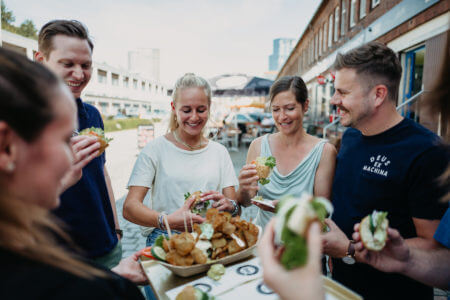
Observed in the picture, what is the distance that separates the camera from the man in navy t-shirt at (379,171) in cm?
175

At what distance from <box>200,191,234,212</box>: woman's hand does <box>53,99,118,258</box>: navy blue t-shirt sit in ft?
2.66

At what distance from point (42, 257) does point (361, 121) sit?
2.24m

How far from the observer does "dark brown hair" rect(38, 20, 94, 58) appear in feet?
6.56

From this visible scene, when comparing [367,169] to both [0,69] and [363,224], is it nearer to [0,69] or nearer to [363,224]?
[363,224]

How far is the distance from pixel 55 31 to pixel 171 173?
4.65ft

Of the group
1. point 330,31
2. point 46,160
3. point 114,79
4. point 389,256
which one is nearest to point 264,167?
point 389,256

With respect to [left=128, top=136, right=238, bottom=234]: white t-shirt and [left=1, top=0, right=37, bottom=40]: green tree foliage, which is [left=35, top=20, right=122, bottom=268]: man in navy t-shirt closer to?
[left=128, top=136, right=238, bottom=234]: white t-shirt

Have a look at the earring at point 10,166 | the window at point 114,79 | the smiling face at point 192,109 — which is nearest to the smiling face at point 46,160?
the earring at point 10,166

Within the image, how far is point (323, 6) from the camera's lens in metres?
25.5

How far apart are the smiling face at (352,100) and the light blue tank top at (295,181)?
0.48 metres

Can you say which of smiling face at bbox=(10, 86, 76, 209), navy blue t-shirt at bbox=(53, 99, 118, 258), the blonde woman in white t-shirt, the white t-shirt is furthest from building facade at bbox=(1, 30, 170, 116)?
smiling face at bbox=(10, 86, 76, 209)

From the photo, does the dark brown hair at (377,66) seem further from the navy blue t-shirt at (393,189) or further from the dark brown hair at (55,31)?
the dark brown hair at (55,31)

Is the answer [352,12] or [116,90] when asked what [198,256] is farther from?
[116,90]

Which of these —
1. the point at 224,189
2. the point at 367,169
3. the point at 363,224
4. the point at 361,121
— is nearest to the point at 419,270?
the point at 363,224
